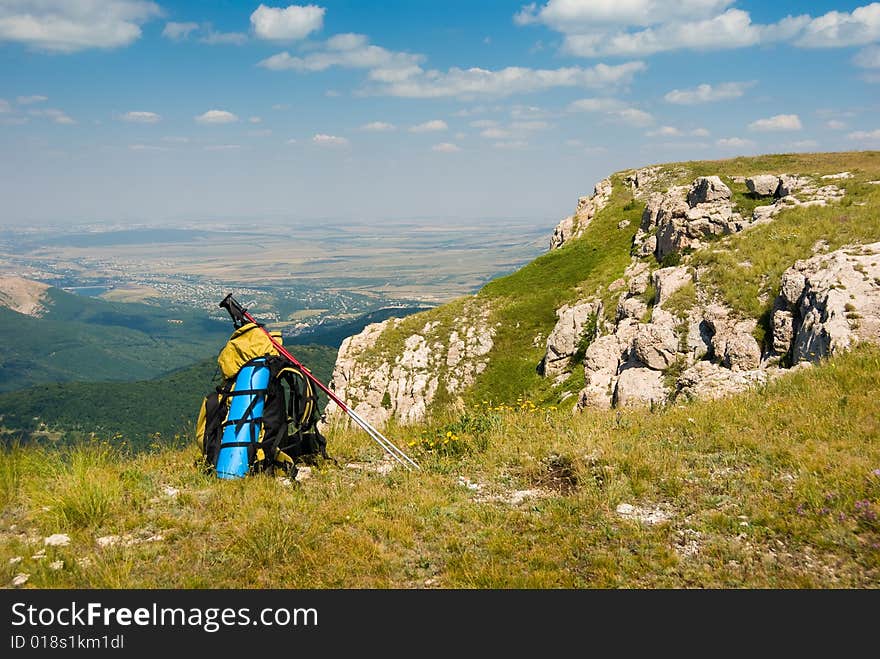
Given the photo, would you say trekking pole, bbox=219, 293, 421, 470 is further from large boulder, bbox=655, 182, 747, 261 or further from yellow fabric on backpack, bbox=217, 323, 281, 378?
large boulder, bbox=655, 182, 747, 261

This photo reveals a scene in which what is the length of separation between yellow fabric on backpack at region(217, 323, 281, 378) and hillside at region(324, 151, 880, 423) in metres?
9.38

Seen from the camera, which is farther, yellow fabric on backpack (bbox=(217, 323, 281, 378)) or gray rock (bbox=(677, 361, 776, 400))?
gray rock (bbox=(677, 361, 776, 400))

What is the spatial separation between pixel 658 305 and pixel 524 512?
1713 centimetres

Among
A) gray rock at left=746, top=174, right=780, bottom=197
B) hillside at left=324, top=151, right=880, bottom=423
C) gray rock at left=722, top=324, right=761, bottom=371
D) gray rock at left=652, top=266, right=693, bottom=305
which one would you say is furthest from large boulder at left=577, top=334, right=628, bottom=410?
gray rock at left=746, top=174, right=780, bottom=197

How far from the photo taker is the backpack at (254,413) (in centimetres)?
769

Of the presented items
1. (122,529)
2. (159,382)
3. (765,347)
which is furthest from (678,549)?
(159,382)

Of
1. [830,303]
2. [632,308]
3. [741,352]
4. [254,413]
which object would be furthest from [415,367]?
[254,413]

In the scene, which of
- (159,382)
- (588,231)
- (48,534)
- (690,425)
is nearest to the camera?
(48,534)

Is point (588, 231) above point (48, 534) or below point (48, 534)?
above

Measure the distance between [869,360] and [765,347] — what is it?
639 cm

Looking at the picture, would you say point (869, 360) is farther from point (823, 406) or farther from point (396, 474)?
point (396, 474)

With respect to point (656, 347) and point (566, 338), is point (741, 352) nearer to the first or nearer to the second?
point (656, 347)

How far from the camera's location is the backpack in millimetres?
7691

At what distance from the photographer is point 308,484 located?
7668 millimetres
